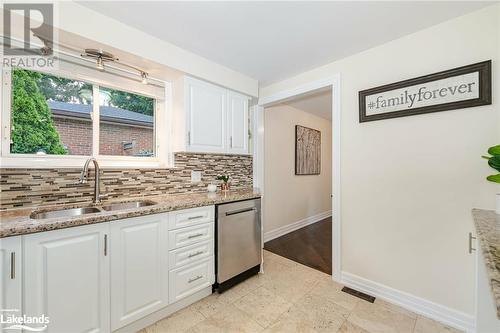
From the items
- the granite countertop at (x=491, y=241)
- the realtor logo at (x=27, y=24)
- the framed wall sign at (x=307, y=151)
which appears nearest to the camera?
the granite countertop at (x=491, y=241)

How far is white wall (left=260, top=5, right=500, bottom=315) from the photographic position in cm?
151

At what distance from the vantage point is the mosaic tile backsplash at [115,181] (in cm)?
150

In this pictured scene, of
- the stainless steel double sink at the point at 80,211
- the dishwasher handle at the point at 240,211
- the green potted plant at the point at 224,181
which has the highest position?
the green potted plant at the point at 224,181

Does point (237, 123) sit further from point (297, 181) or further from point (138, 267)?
point (297, 181)

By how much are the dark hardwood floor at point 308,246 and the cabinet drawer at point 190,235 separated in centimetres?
142

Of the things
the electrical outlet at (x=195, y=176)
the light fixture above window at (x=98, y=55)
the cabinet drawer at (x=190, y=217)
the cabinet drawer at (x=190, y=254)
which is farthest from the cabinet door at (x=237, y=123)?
the light fixture above window at (x=98, y=55)

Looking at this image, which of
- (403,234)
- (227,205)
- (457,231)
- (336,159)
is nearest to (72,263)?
(227,205)

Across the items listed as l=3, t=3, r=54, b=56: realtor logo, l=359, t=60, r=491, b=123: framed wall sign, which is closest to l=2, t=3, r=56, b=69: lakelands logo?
l=3, t=3, r=54, b=56: realtor logo

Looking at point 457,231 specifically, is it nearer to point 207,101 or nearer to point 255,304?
point 255,304

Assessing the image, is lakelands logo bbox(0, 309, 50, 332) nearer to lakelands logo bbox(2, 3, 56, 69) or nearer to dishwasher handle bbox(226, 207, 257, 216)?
dishwasher handle bbox(226, 207, 257, 216)

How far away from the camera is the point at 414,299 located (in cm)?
176

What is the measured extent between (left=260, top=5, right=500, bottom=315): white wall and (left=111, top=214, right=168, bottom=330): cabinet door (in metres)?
1.78

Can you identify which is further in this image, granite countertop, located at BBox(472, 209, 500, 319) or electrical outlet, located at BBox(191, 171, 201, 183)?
electrical outlet, located at BBox(191, 171, 201, 183)

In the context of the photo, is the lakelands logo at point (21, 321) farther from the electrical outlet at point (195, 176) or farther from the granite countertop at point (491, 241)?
the granite countertop at point (491, 241)
